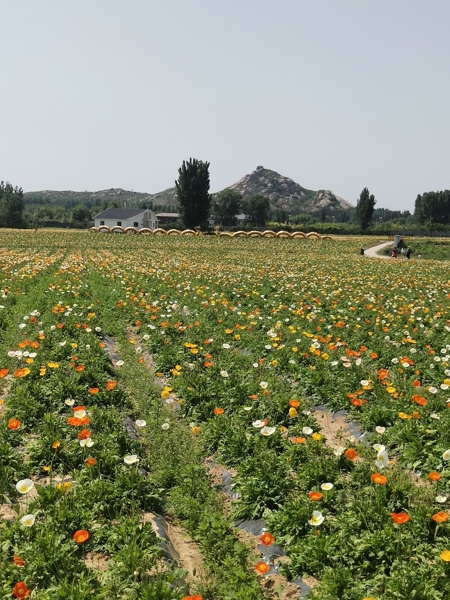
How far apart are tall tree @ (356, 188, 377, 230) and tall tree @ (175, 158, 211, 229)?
3553 centimetres

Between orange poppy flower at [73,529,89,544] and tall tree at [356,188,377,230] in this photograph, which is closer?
orange poppy flower at [73,529,89,544]

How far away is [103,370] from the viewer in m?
7.43

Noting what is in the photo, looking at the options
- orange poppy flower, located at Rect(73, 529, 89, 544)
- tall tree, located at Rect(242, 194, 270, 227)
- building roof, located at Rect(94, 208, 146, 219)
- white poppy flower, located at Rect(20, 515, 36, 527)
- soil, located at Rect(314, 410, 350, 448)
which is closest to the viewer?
orange poppy flower, located at Rect(73, 529, 89, 544)

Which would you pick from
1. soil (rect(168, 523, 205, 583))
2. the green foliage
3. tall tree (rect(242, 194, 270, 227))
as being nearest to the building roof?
tall tree (rect(242, 194, 270, 227))

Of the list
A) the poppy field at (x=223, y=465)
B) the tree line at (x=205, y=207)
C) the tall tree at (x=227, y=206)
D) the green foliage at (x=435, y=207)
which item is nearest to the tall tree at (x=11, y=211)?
the tree line at (x=205, y=207)

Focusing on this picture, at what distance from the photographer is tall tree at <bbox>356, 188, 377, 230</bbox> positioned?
91.1 m

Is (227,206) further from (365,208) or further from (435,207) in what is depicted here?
(435,207)

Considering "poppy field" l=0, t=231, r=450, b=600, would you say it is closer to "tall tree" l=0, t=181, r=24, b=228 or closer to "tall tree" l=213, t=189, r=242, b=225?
"tall tree" l=0, t=181, r=24, b=228

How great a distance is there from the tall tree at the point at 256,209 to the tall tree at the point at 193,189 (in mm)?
37380

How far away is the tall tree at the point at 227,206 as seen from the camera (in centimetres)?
11350

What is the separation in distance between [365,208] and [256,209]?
2932cm

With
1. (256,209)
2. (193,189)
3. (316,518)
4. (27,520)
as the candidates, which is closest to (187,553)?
(316,518)

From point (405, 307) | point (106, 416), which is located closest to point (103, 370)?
point (106, 416)

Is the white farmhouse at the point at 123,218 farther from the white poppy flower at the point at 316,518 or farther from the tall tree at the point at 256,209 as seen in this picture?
the white poppy flower at the point at 316,518
